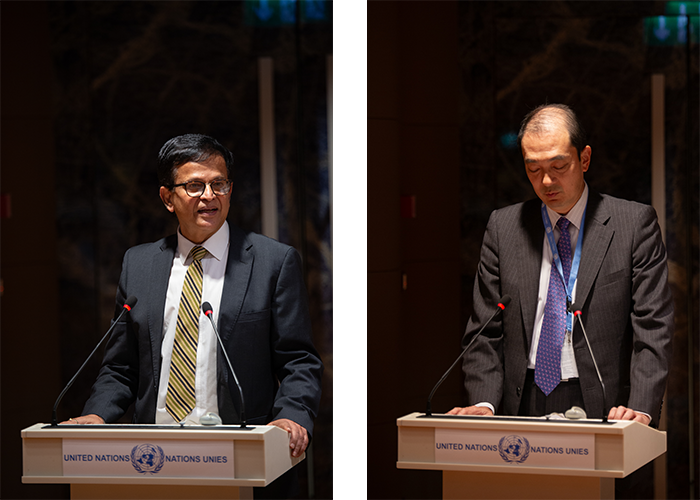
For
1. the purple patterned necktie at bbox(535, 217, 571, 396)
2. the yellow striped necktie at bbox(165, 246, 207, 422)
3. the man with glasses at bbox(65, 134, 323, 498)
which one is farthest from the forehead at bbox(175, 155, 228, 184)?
the purple patterned necktie at bbox(535, 217, 571, 396)

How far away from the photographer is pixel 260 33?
12.3 ft

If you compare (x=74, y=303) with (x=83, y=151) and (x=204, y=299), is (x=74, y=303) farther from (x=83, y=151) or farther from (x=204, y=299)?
(x=204, y=299)

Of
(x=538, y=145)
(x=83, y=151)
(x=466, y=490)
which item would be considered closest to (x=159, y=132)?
(x=83, y=151)

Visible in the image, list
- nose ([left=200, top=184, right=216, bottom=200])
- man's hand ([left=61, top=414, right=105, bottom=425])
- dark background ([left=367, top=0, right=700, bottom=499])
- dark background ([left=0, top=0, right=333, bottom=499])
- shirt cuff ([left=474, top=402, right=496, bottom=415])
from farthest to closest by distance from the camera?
dark background ([left=0, top=0, right=333, bottom=499])
dark background ([left=367, top=0, right=700, bottom=499])
nose ([left=200, top=184, right=216, bottom=200])
shirt cuff ([left=474, top=402, right=496, bottom=415])
man's hand ([left=61, top=414, right=105, bottom=425])

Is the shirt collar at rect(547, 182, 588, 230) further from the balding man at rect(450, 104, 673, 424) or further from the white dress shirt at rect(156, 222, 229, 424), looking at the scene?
the white dress shirt at rect(156, 222, 229, 424)

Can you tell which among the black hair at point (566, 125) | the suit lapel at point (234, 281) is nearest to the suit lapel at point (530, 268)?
the black hair at point (566, 125)

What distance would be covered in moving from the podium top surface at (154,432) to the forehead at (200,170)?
3.21ft

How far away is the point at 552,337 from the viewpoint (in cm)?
244

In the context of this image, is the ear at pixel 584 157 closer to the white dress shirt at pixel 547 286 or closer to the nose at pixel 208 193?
the white dress shirt at pixel 547 286

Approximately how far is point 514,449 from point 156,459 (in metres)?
0.93

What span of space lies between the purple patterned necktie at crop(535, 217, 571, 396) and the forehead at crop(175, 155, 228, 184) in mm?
1211

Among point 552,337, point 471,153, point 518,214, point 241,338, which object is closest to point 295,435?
point 241,338

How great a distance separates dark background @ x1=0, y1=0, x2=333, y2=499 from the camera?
371 centimetres

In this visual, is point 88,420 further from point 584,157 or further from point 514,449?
point 584,157
